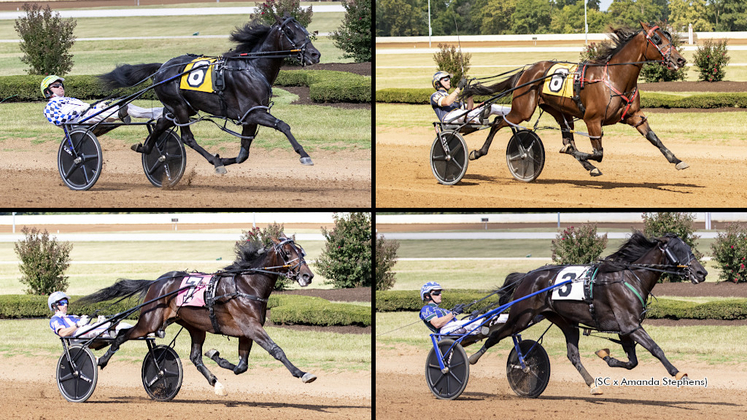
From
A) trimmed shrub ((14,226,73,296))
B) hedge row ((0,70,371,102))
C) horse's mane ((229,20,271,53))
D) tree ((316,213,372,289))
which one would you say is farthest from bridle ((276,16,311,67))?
trimmed shrub ((14,226,73,296))

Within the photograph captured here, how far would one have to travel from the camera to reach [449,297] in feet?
46.7

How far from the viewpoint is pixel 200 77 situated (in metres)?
10.4

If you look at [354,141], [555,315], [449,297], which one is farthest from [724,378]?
[354,141]

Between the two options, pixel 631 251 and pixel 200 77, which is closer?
pixel 631 251

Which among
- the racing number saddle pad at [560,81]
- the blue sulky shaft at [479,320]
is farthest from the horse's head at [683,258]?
the racing number saddle pad at [560,81]

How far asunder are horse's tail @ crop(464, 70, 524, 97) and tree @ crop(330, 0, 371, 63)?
889 cm

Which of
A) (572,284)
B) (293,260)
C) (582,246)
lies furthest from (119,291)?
(582,246)

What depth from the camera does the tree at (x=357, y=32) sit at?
20281 mm

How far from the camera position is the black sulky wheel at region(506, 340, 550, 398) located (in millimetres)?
9805

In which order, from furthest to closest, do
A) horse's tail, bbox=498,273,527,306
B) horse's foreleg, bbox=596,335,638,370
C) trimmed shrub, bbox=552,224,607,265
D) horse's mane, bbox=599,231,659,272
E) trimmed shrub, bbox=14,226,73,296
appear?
trimmed shrub, bbox=14,226,73,296 → trimmed shrub, bbox=552,224,607,265 → horse's tail, bbox=498,273,527,306 → horse's mane, bbox=599,231,659,272 → horse's foreleg, bbox=596,335,638,370

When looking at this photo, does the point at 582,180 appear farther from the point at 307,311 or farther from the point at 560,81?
the point at 307,311

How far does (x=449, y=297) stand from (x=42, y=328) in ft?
24.2

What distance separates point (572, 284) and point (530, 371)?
1.26m

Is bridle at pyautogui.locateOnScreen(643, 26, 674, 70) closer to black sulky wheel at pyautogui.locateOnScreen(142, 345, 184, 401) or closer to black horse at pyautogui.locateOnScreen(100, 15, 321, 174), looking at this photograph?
black horse at pyautogui.locateOnScreen(100, 15, 321, 174)
